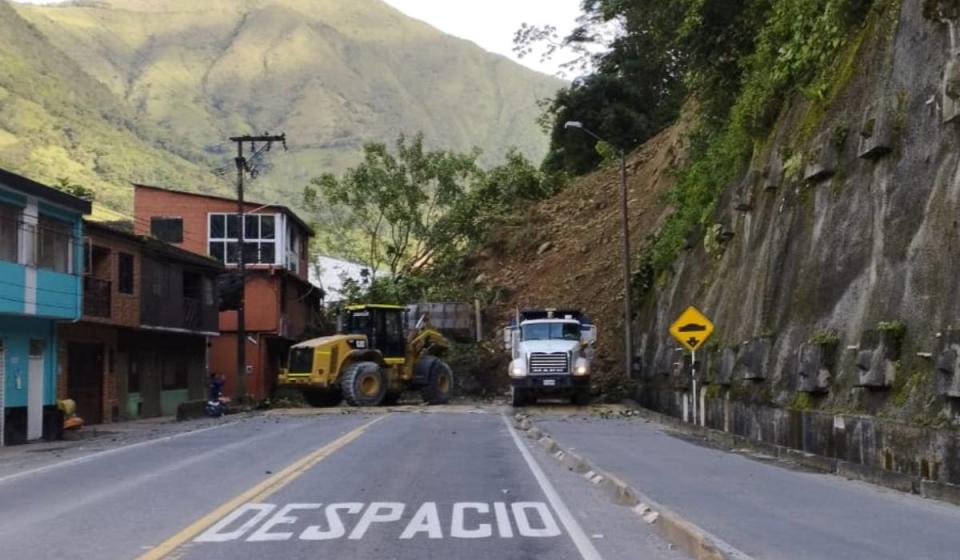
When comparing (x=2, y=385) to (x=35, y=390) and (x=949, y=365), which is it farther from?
(x=949, y=365)

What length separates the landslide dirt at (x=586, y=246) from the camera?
1909 inches

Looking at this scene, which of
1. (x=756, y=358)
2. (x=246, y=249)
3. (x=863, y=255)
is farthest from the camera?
(x=246, y=249)

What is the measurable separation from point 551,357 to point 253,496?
22983 mm

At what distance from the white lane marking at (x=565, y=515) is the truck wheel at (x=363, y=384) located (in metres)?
18.2

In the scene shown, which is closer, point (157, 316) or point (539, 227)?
point (157, 316)

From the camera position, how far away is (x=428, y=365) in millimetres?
40438

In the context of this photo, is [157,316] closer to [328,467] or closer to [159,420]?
[159,420]

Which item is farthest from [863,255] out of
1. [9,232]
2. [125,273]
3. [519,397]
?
[125,273]

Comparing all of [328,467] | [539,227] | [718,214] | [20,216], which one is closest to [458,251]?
[539,227]

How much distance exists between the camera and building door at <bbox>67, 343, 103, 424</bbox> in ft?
113

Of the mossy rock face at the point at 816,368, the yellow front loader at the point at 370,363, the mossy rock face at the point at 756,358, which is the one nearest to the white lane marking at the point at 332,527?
the mossy rock face at the point at 816,368

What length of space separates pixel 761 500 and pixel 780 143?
1504 centimetres

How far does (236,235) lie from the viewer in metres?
53.9

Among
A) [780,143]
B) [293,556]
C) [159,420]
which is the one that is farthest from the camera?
[159,420]
